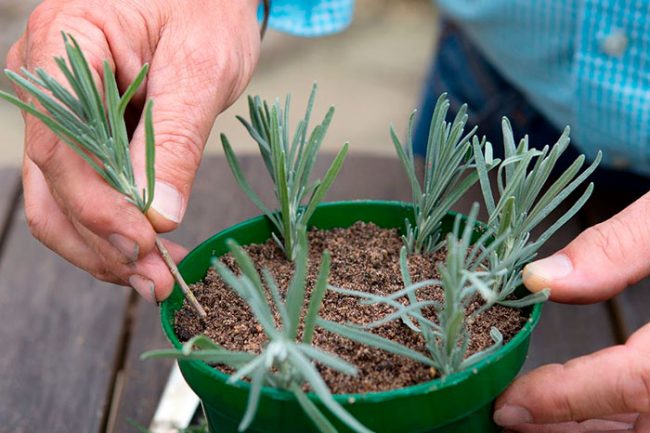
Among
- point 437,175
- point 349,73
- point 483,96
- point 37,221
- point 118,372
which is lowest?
point 349,73

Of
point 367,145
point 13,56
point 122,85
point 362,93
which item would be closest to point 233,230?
point 122,85

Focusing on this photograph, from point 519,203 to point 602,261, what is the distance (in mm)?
103

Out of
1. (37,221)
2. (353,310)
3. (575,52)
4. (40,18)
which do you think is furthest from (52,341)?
(575,52)

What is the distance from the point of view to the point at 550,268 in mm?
590

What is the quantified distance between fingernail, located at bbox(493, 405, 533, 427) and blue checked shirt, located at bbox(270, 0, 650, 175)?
0.67 metres

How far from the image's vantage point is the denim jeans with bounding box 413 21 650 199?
4.65ft

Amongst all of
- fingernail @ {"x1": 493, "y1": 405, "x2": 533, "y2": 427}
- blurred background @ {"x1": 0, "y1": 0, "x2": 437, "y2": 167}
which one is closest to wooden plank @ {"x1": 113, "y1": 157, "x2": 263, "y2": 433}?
fingernail @ {"x1": 493, "y1": 405, "x2": 533, "y2": 427}

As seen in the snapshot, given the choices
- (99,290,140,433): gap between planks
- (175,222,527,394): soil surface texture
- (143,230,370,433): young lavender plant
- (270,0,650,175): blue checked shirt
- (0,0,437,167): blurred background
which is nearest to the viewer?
(143,230,370,433): young lavender plant

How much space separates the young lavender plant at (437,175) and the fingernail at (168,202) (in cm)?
17

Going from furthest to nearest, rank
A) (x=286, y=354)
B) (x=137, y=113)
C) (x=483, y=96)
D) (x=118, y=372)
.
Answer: (x=483, y=96) < (x=118, y=372) < (x=137, y=113) < (x=286, y=354)

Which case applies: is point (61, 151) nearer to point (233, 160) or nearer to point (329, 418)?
point (233, 160)

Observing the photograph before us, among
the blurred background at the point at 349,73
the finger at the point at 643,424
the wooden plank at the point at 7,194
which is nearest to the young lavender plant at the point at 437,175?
the finger at the point at 643,424

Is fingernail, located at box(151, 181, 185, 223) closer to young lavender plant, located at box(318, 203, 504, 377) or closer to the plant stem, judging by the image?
the plant stem

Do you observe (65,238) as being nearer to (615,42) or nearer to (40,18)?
(40,18)
